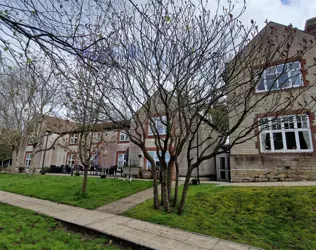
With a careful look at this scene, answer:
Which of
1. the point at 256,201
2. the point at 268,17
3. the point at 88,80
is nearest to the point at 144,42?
the point at 88,80

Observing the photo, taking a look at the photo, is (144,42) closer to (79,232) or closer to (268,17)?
(268,17)

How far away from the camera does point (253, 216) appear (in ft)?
19.7

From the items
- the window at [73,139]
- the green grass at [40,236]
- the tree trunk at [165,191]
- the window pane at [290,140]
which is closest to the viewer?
the green grass at [40,236]

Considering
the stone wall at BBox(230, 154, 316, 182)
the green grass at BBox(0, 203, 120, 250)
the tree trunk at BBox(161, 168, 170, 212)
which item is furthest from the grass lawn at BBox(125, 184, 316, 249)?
the stone wall at BBox(230, 154, 316, 182)

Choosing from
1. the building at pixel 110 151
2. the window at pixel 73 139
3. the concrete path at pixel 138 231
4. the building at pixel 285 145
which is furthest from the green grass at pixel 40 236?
the window at pixel 73 139

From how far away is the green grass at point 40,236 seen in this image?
4.22m

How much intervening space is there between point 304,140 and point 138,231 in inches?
435

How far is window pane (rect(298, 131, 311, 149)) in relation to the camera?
11211 mm

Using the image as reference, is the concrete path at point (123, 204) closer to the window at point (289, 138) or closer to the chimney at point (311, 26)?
the window at point (289, 138)

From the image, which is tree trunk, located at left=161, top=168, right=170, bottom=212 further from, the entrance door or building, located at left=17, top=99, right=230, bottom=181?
the entrance door

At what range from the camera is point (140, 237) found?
462cm

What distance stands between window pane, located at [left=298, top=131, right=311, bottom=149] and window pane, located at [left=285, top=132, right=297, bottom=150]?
336 mm

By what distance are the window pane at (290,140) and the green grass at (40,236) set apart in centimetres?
1132

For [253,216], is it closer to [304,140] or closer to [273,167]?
[273,167]
